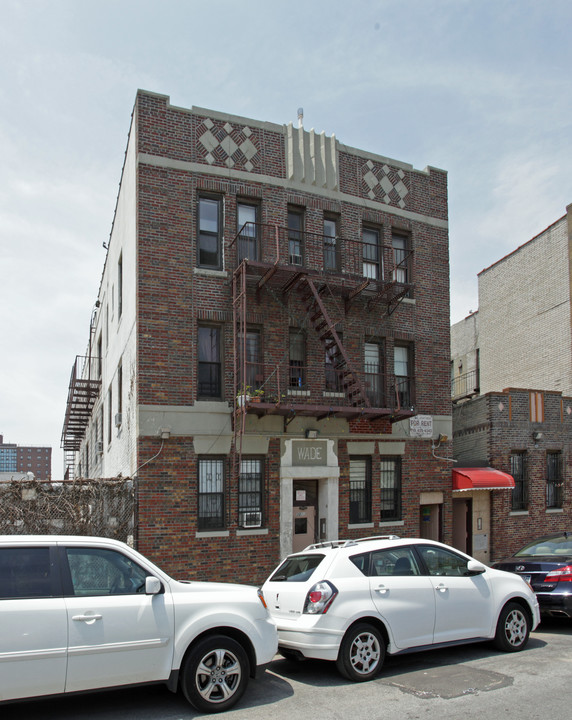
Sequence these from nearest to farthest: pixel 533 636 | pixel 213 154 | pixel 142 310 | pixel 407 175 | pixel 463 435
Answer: pixel 533 636
pixel 142 310
pixel 213 154
pixel 407 175
pixel 463 435

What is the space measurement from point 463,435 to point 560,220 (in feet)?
30.5

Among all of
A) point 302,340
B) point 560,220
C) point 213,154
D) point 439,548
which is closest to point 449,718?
point 439,548

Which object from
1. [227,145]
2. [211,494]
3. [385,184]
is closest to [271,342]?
[211,494]

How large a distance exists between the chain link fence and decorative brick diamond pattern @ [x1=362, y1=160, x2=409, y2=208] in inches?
374

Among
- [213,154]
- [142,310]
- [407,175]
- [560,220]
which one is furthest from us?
[560,220]

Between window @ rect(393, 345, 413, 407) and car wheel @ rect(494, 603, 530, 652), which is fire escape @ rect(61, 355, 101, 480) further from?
car wheel @ rect(494, 603, 530, 652)

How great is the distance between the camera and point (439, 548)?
9.09 meters

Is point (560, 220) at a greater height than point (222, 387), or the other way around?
point (560, 220)

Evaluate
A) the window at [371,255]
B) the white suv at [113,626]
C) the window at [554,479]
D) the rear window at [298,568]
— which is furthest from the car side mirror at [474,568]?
the window at [554,479]

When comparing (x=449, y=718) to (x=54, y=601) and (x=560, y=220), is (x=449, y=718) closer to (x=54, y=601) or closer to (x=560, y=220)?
(x=54, y=601)

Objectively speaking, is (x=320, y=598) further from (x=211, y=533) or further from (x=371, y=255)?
(x=371, y=255)

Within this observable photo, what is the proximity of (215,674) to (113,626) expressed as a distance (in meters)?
1.21

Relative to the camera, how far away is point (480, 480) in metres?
17.3

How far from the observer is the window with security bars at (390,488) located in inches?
667
